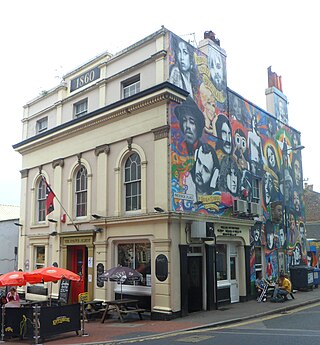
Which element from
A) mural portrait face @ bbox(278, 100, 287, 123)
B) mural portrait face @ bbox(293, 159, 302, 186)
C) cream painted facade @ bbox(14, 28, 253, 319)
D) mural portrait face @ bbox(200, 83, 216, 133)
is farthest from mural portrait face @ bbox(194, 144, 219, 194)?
mural portrait face @ bbox(293, 159, 302, 186)

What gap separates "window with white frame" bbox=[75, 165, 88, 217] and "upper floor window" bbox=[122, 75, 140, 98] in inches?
161

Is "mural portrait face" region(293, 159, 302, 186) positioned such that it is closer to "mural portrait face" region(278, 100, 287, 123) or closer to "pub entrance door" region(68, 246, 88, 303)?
"mural portrait face" region(278, 100, 287, 123)

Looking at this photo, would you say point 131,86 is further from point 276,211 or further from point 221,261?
point 276,211

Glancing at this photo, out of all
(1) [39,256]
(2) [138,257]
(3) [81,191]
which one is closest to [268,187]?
(2) [138,257]

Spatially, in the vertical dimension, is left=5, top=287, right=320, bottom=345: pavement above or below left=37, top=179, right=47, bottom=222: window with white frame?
below

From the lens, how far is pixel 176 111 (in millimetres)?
16328

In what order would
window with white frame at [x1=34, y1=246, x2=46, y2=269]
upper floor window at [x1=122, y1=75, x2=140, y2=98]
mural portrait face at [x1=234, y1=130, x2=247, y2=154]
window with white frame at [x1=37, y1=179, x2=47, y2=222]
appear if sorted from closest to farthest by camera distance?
upper floor window at [x1=122, y1=75, x2=140, y2=98], mural portrait face at [x1=234, y1=130, x2=247, y2=154], window with white frame at [x1=34, y1=246, x2=46, y2=269], window with white frame at [x1=37, y1=179, x2=47, y2=222]

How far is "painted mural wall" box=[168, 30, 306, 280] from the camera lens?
1658 cm

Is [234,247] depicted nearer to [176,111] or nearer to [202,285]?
[202,285]

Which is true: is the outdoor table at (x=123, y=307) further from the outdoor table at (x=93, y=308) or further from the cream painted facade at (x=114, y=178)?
the cream painted facade at (x=114, y=178)

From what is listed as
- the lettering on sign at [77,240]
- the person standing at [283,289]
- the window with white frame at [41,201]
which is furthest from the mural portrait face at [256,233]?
the window with white frame at [41,201]

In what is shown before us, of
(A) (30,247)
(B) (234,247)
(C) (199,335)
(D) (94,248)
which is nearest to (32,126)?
(A) (30,247)

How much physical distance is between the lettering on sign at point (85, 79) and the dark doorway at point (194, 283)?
30.9 feet

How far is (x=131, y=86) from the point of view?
1825 centimetres
